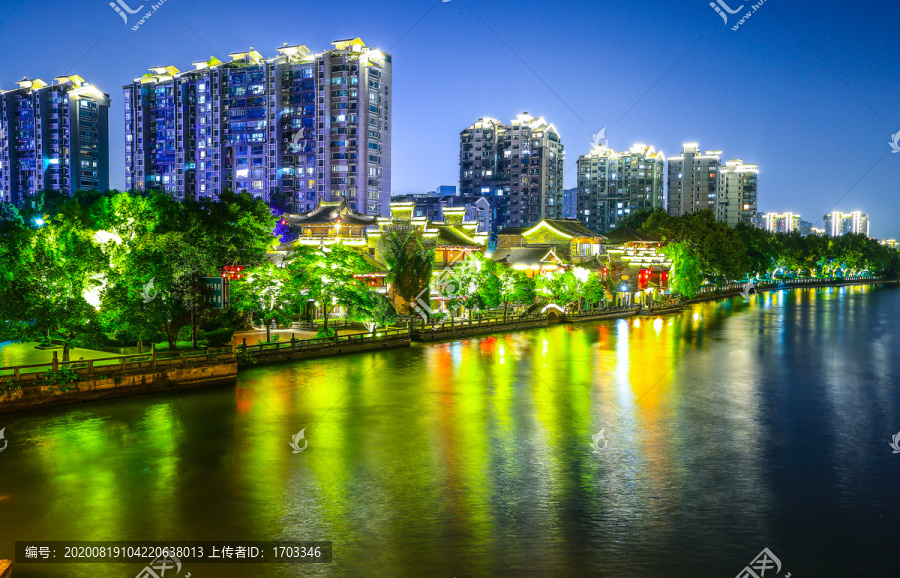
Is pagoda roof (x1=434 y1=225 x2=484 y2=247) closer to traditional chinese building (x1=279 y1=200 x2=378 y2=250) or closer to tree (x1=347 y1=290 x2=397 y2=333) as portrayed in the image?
traditional chinese building (x1=279 y1=200 x2=378 y2=250)

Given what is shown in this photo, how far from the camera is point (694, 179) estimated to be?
147 m

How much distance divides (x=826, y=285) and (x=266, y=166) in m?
90.4

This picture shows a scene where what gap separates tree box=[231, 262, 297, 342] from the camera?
3183 cm

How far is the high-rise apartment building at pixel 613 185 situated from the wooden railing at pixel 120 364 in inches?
4573

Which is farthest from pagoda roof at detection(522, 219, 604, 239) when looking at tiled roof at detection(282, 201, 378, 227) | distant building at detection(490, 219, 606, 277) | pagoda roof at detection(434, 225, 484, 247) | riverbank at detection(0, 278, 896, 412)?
riverbank at detection(0, 278, 896, 412)

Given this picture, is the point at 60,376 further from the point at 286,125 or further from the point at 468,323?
the point at 286,125

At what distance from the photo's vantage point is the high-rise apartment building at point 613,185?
13525cm

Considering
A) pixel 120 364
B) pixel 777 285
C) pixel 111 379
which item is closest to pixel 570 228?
pixel 120 364

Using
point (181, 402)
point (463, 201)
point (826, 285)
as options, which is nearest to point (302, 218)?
point (181, 402)

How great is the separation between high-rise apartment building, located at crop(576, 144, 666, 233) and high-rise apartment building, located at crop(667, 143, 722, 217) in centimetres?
1415

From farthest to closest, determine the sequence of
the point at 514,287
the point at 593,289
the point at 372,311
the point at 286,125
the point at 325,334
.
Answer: the point at 286,125, the point at 593,289, the point at 514,287, the point at 372,311, the point at 325,334

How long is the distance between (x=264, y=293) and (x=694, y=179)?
132817 millimetres

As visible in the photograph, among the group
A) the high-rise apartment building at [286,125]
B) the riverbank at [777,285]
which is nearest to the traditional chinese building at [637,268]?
the riverbank at [777,285]

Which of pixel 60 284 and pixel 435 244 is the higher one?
pixel 435 244
